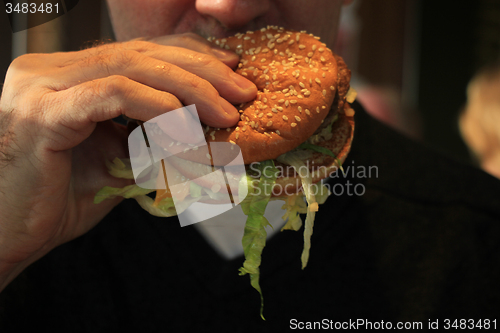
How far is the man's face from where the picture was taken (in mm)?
1498

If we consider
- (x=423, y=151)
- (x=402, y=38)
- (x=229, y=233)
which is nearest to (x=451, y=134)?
(x=402, y=38)

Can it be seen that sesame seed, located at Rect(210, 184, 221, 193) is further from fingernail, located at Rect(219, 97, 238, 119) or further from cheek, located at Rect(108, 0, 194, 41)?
cheek, located at Rect(108, 0, 194, 41)

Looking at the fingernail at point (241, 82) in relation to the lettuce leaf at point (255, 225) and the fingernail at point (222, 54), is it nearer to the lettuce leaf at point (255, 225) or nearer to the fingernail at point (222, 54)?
the fingernail at point (222, 54)

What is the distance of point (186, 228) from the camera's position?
1930mm

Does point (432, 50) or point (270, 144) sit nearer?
point (270, 144)

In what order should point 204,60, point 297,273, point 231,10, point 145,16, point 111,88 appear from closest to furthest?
point 111,88 < point 204,60 < point 231,10 < point 145,16 < point 297,273

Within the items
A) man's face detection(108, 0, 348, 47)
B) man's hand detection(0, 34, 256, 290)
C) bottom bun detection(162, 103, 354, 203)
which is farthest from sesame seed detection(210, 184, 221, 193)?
man's face detection(108, 0, 348, 47)

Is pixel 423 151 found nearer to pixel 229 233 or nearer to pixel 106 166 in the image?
pixel 229 233

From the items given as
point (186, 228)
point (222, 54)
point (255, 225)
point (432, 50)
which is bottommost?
point (186, 228)

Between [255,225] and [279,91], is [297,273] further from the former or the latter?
[279,91]

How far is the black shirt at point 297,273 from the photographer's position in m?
1.86

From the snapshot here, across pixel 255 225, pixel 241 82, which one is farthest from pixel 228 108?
pixel 255 225

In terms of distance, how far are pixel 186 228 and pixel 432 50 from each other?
359cm

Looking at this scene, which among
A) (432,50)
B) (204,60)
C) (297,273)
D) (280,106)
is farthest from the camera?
(432,50)
